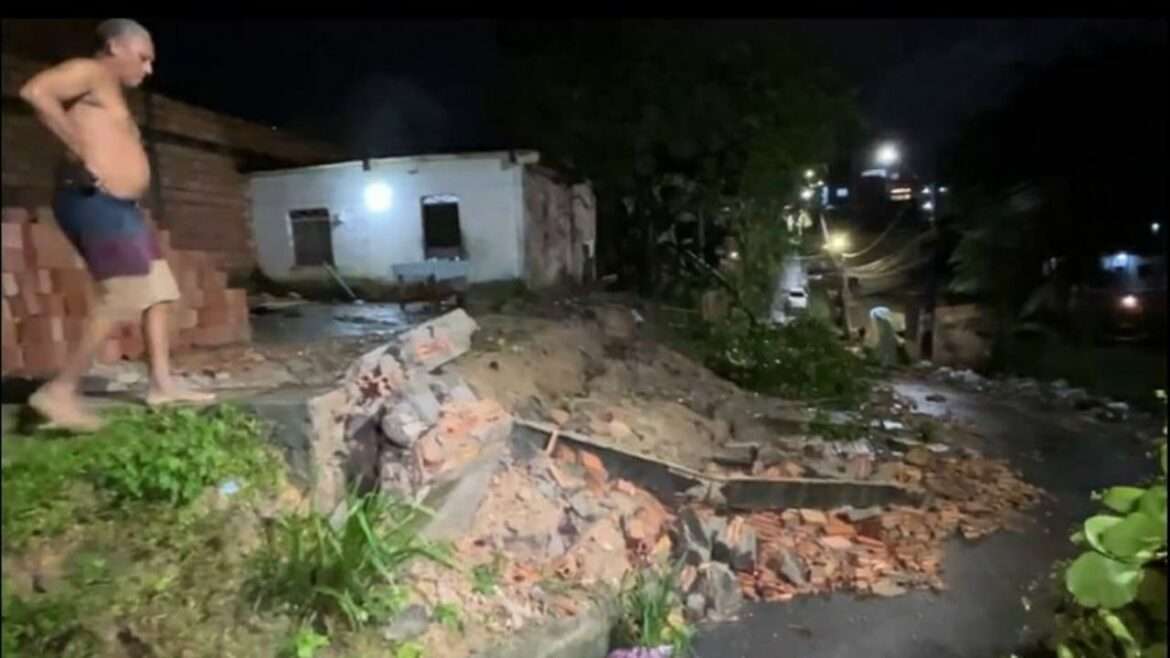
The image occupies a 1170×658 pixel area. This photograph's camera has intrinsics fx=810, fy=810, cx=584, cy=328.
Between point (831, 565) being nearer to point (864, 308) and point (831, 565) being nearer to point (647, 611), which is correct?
point (647, 611)

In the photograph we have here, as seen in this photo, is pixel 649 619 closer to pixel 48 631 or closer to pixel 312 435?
pixel 312 435

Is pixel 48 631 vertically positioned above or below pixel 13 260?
below

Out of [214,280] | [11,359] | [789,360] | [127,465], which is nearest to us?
[11,359]

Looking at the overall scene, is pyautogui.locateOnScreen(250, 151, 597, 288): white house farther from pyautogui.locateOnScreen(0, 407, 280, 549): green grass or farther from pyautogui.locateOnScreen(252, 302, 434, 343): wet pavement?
pyautogui.locateOnScreen(0, 407, 280, 549): green grass

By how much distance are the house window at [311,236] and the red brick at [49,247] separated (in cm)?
53

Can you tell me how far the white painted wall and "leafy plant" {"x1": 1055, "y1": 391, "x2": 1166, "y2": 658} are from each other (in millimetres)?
1108

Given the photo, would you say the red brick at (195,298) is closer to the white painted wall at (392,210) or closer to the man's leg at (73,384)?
the white painted wall at (392,210)

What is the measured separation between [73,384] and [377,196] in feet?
2.17

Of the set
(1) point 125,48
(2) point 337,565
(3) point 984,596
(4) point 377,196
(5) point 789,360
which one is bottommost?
(3) point 984,596

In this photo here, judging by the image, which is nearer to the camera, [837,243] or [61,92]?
[61,92]

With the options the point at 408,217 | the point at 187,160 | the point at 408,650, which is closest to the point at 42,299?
the point at 187,160

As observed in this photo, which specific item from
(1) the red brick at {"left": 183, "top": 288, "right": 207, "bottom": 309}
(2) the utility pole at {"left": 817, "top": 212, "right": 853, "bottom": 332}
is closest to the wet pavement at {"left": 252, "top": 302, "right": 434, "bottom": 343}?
(1) the red brick at {"left": 183, "top": 288, "right": 207, "bottom": 309}

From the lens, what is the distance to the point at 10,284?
0.78 meters

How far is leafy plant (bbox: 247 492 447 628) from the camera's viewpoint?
4.43 feet
